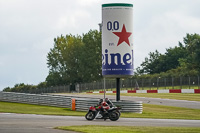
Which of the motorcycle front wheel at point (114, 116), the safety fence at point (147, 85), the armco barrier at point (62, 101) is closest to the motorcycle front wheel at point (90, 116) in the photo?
the motorcycle front wheel at point (114, 116)

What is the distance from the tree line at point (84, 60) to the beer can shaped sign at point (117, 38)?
9555 centimetres

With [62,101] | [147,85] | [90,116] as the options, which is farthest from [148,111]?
[147,85]

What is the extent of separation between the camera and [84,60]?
135875 millimetres

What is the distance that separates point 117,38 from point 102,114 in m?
7.45

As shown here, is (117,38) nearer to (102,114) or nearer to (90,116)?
(102,114)

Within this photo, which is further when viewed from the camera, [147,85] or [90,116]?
[147,85]

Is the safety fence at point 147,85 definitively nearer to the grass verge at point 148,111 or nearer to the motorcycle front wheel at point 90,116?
the grass verge at point 148,111

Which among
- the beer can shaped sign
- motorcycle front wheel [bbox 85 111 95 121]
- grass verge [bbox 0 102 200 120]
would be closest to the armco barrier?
grass verge [bbox 0 102 200 120]

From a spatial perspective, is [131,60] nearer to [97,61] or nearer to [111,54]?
[111,54]

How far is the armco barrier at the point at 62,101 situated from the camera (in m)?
36.7

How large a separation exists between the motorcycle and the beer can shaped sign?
7007 mm

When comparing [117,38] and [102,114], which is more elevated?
[117,38]

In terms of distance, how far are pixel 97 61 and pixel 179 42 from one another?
104ft

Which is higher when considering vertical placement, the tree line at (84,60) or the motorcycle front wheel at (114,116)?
the tree line at (84,60)
